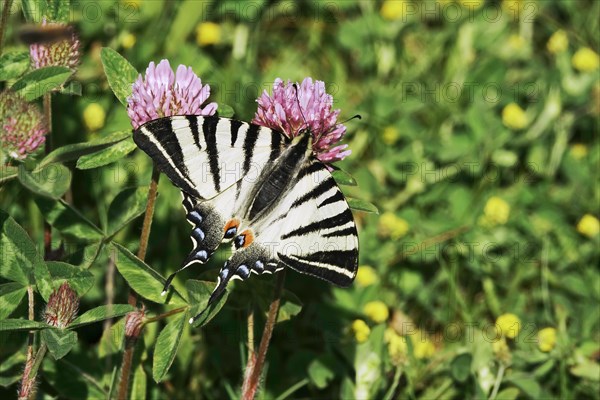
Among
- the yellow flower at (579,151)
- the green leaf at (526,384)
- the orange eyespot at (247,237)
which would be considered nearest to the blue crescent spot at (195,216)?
the orange eyespot at (247,237)

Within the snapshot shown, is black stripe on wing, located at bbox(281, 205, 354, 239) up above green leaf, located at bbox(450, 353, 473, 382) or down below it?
above

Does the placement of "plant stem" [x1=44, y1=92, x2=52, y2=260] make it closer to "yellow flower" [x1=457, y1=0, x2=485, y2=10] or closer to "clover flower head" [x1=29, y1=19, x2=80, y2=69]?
"clover flower head" [x1=29, y1=19, x2=80, y2=69]

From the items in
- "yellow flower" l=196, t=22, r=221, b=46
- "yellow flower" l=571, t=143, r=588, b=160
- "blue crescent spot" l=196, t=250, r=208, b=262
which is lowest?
"yellow flower" l=571, t=143, r=588, b=160

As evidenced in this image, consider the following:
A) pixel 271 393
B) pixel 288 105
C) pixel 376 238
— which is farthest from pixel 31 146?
pixel 376 238

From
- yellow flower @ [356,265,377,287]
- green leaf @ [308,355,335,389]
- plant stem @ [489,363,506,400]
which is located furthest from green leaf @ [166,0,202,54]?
plant stem @ [489,363,506,400]

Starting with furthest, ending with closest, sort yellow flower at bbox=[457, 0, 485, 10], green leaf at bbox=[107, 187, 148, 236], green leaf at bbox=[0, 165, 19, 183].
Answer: yellow flower at bbox=[457, 0, 485, 10], green leaf at bbox=[107, 187, 148, 236], green leaf at bbox=[0, 165, 19, 183]

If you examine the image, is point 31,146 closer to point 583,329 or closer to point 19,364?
point 19,364
